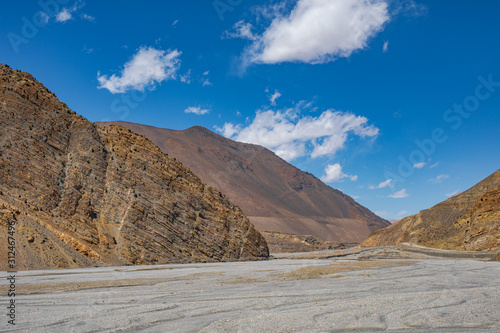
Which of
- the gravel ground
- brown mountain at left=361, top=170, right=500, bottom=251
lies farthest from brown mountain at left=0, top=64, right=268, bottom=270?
brown mountain at left=361, top=170, right=500, bottom=251

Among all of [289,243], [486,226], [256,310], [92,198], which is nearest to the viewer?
[256,310]

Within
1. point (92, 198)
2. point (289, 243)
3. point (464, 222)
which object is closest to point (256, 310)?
point (92, 198)

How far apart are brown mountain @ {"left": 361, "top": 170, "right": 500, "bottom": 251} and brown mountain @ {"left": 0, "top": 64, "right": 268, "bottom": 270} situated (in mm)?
29310

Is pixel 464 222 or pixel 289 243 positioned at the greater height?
pixel 289 243

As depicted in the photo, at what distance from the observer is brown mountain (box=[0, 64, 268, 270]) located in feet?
98.6

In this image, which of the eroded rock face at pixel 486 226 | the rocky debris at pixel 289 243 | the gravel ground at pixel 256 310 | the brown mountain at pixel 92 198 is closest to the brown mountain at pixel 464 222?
the eroded rock face at pixel 486 226

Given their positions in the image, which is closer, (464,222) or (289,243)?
(464,222)

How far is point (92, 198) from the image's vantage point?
37.6 meters

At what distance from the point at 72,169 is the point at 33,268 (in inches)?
580

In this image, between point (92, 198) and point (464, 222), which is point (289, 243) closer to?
point (464, 222)

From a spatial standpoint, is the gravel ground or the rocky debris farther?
the rocky debris

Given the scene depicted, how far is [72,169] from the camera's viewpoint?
125 ft

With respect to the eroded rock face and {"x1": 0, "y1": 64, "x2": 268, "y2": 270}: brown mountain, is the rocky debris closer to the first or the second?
{"x1": 0, "y1": 64, "x2": 268, "y2": 270}: brown mountain

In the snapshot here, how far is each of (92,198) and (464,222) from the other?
55605 millimetres
